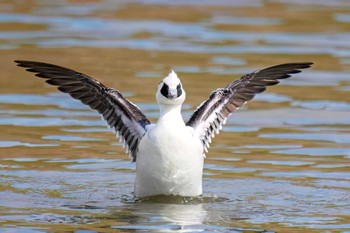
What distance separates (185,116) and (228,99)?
3673 mm

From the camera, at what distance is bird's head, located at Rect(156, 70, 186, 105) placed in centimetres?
1200

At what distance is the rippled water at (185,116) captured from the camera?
11.9 meters

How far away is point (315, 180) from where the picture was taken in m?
13.5

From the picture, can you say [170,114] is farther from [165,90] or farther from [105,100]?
[105,100]

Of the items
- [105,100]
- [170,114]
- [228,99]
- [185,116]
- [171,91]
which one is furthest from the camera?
[185,116]

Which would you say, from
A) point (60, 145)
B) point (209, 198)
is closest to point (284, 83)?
point (60, 145)

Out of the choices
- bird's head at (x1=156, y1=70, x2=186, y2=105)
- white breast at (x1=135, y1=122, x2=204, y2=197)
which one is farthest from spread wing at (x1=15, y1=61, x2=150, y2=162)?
bird's head at (x1=156, y1=70, x2=186, y2=105)

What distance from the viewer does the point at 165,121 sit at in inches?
477

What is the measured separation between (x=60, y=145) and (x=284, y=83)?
18.2 feet

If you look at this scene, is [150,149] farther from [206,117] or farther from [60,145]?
[60,145]

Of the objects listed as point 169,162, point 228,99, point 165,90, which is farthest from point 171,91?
point 228,99

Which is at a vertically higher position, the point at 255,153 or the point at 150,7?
the point at 150,7

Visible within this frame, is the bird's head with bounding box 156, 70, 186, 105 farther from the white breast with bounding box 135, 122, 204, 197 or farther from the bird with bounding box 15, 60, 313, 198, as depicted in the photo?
the white breast with bounding box 135, 122, 204, 197

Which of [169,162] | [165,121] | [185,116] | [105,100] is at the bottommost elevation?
[169,162]
